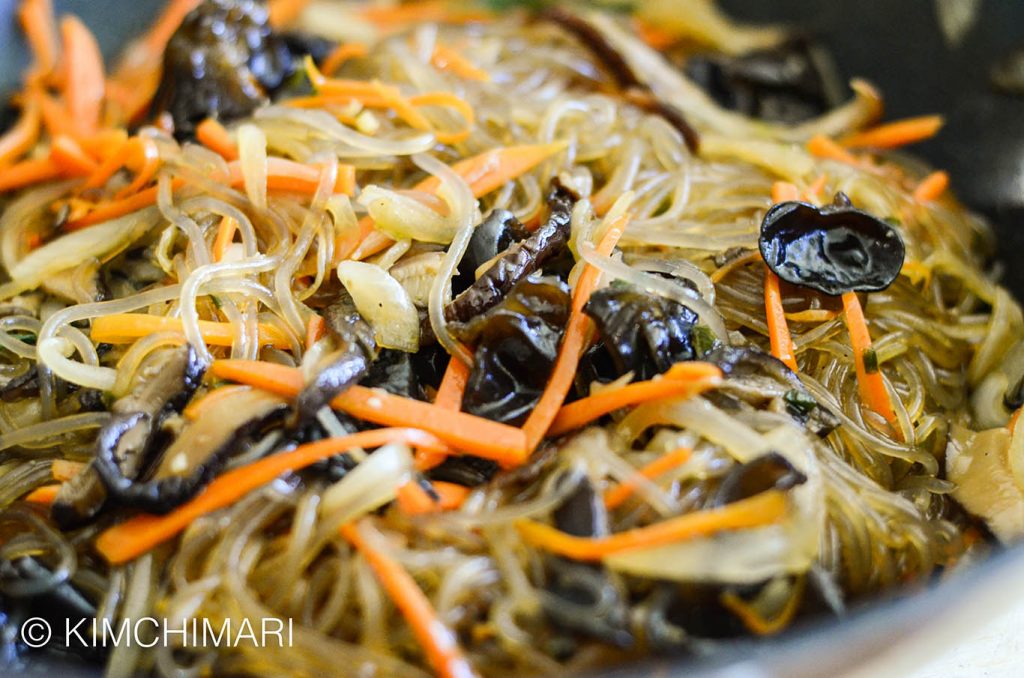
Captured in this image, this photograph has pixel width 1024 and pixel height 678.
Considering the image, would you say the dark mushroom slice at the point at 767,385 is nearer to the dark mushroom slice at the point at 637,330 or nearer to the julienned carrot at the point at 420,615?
the dark mushroom slice at the point at 637,330

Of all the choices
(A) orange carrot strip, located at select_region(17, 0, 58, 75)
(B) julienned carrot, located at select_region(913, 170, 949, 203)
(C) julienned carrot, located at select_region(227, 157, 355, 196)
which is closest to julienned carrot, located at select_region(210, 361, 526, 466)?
(C) julienned carrot, located at select_region(227, 157, 355, 196)

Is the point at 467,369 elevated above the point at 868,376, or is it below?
above

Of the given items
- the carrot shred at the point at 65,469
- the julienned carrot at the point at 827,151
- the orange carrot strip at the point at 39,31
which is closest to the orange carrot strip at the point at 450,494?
the carrot shred at the point at 65,469

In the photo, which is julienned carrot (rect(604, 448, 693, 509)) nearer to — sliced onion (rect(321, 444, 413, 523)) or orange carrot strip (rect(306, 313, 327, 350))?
sliced onion (rect(321, 444, 413, 523))

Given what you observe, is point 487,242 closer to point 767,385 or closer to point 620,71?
point 767,385

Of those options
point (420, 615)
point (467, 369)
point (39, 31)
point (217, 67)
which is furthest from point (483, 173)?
point (39, 31)
